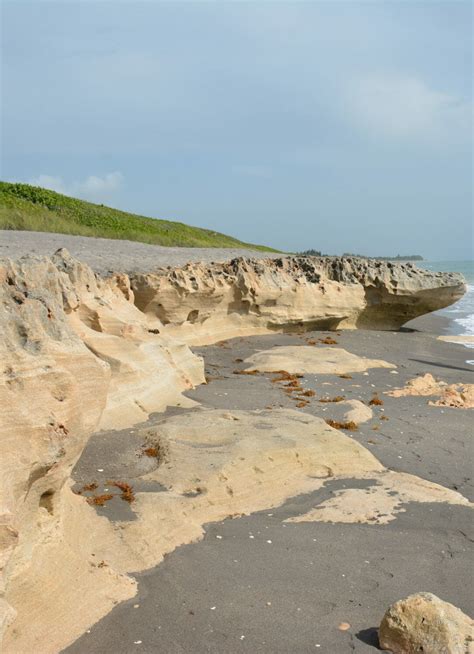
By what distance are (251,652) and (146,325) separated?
714 centimetres

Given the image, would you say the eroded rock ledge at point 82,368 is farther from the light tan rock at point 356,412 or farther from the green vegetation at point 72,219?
the green vegetation at point 72,219

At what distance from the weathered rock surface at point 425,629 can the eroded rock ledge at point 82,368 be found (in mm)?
1647

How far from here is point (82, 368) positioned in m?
4.88

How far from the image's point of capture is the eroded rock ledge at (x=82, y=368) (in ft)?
13.2

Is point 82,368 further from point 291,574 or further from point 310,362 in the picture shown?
point 310,362

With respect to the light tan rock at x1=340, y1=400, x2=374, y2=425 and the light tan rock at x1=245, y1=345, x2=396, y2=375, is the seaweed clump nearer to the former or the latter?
the light tan rock at x1=340, y1=400, x2=374, y2=425

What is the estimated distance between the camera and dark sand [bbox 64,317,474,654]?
12.9 ft

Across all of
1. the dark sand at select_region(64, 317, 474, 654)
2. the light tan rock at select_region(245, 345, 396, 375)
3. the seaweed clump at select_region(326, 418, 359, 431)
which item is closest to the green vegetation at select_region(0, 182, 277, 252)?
the light tan rock at select_region(245, 345, 396, 375)

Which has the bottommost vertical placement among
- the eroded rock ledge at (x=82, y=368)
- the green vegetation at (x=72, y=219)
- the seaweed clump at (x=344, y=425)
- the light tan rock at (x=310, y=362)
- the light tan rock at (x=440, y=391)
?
the light tan rock at (x=440, y=391)

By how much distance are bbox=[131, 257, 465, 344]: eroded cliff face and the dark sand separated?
730cm

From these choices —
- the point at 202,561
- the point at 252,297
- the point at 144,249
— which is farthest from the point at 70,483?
the point at 144,249

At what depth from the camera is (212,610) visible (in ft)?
13.8

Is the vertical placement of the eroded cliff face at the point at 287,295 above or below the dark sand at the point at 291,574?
above

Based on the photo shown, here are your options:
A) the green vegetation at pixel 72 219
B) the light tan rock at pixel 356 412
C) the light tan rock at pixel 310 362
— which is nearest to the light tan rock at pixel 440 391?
the light tan rock at pixel 310 362
